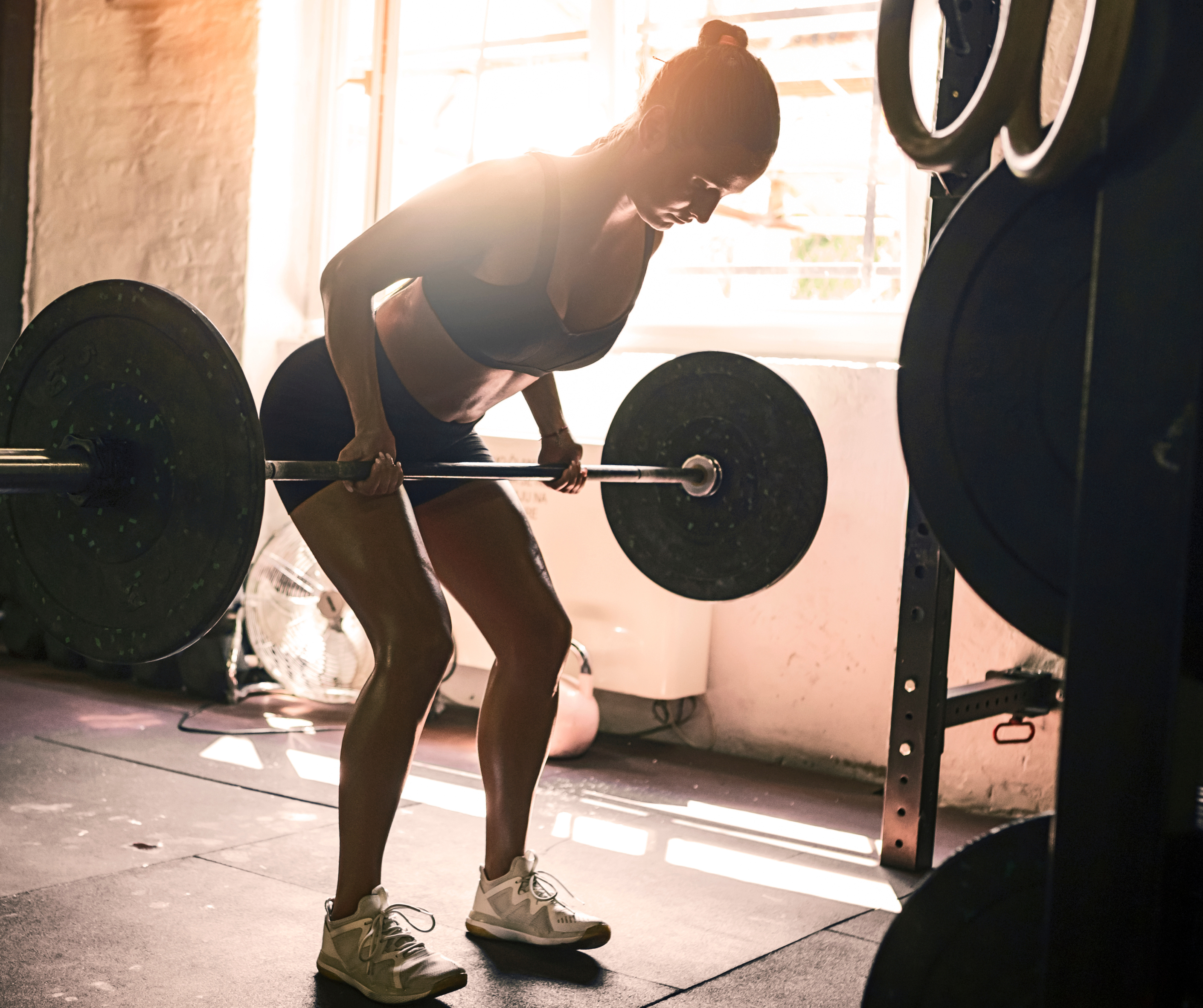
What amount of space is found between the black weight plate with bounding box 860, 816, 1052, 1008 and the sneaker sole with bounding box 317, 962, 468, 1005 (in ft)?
A: 3.07

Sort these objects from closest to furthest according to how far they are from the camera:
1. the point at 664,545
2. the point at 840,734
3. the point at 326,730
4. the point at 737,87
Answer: the point at 737,87
the point at 664,545
the point at 840,734
the point at 326,730

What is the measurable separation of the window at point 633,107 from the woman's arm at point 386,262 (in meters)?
1.88

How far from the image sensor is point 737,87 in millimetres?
1621

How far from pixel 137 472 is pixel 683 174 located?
816 mm

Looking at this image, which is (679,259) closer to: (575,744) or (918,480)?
(575,744)

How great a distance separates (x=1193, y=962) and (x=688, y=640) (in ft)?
8.35

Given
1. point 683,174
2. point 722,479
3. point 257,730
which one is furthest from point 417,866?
point 683,174

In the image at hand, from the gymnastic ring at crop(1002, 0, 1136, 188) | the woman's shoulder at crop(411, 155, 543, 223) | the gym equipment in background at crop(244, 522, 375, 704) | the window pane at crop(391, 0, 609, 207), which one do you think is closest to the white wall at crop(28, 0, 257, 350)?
the window pane at crop(391, 0, 609, 207)

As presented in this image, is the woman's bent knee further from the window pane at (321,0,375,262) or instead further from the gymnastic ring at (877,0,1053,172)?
the window pane at (321,0,375,262)

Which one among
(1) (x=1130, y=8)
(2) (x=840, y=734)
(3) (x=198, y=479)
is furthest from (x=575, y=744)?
(1) (x=1130, y=8)

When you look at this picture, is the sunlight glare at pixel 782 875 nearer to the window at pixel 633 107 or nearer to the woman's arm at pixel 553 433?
the woman's arm at pixel 553 433

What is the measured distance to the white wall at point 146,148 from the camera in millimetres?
4199

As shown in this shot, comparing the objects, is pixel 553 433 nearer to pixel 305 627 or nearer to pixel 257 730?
pixel 305 627

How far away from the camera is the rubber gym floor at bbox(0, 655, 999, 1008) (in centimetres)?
184
